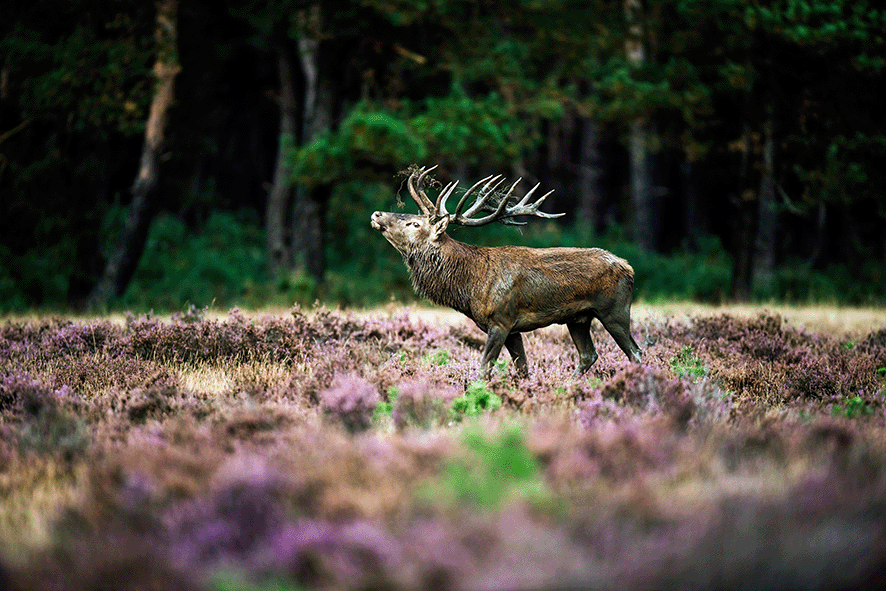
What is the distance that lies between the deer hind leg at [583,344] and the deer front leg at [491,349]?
90 centimetres

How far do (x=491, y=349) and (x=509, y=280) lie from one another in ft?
2.25

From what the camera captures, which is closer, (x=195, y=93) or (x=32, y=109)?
(x=32, y=109)

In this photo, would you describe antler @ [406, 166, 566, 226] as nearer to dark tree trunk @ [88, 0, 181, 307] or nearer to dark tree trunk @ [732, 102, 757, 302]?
dark tree trunk @ [88, 0, 181, 307]

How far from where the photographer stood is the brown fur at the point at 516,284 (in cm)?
713

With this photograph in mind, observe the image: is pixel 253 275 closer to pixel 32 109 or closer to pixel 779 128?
pixel 32 109

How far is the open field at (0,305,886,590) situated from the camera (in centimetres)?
294

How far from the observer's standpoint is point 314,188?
54.4 feet

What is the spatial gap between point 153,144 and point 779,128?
13.1m

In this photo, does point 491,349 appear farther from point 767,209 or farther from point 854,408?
point 767,209

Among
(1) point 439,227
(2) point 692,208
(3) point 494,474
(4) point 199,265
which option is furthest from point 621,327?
(2) point 692,208

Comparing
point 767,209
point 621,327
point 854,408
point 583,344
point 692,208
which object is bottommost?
point 854,408

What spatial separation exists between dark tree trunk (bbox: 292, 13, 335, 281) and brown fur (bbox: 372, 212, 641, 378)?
9.51 metres

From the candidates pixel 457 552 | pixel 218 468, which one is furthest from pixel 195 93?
pixel 457 552

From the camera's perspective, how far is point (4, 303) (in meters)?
15.4
